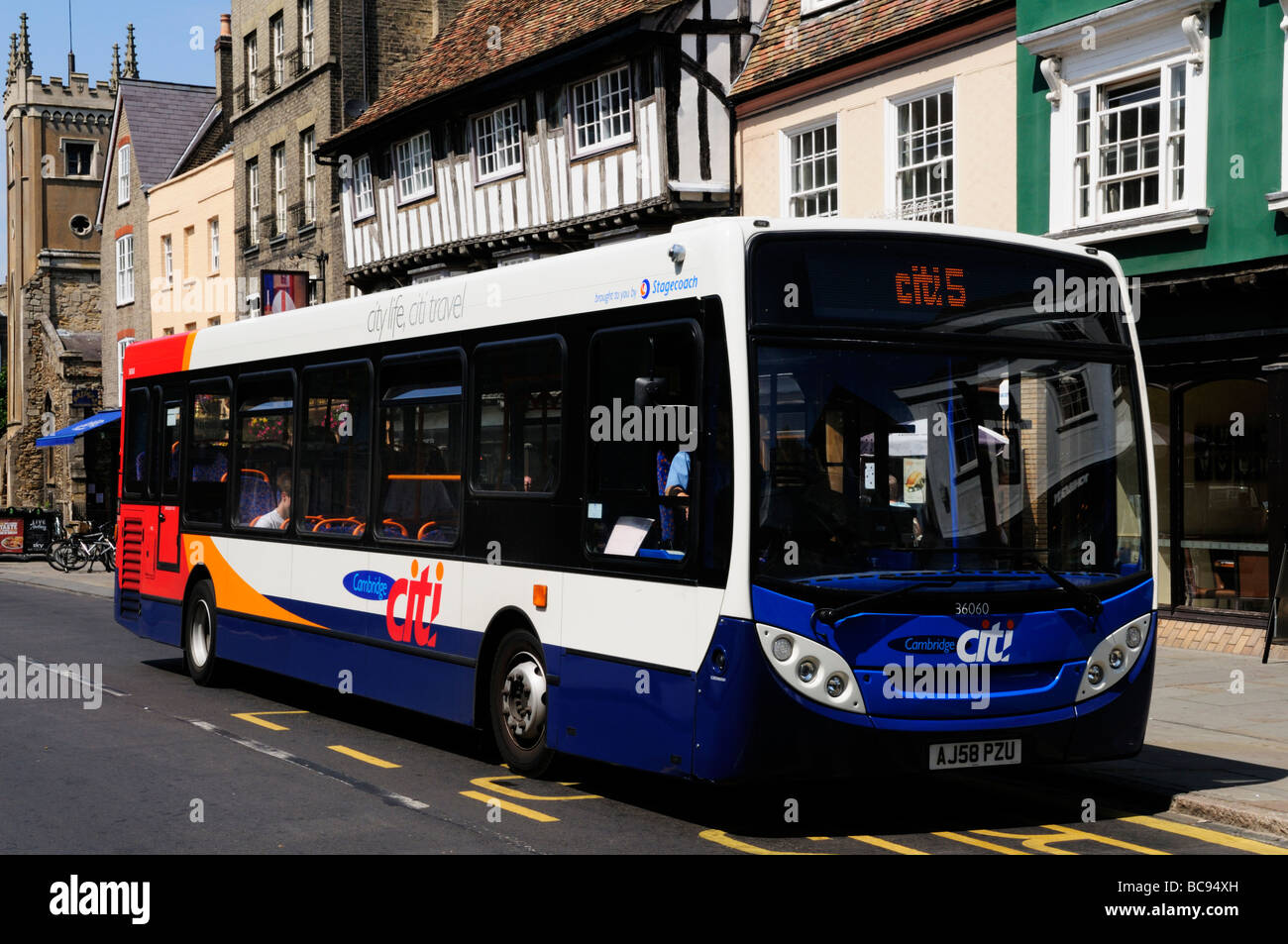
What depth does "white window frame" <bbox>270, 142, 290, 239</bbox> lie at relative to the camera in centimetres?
3728

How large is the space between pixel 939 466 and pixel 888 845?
183 cm

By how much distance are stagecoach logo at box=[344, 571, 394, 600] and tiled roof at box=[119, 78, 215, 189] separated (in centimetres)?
3945

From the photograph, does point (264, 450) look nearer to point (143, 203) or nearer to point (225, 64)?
point (225, 64)

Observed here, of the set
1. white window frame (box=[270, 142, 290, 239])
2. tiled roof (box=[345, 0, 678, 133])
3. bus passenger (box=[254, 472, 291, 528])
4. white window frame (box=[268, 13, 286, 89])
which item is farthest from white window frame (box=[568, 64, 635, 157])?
white window frame (box=[268, 13, 286, 89])

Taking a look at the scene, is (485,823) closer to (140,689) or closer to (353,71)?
(140,689)

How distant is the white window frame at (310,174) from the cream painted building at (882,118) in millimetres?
14923

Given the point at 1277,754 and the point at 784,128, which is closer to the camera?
the point at 1277,754

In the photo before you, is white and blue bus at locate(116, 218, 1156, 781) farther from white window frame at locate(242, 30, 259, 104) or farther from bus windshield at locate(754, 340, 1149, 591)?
white window frame at locate(242, 30, 259, 104)

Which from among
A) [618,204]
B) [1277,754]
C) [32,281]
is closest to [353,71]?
[618,204]

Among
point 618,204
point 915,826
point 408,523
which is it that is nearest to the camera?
point 915,826

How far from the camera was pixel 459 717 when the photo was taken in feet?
32.2

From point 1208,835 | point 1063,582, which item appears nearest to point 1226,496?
point 1208,835

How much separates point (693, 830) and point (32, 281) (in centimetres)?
6240

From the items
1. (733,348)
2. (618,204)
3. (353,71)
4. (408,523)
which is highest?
(353,71)
